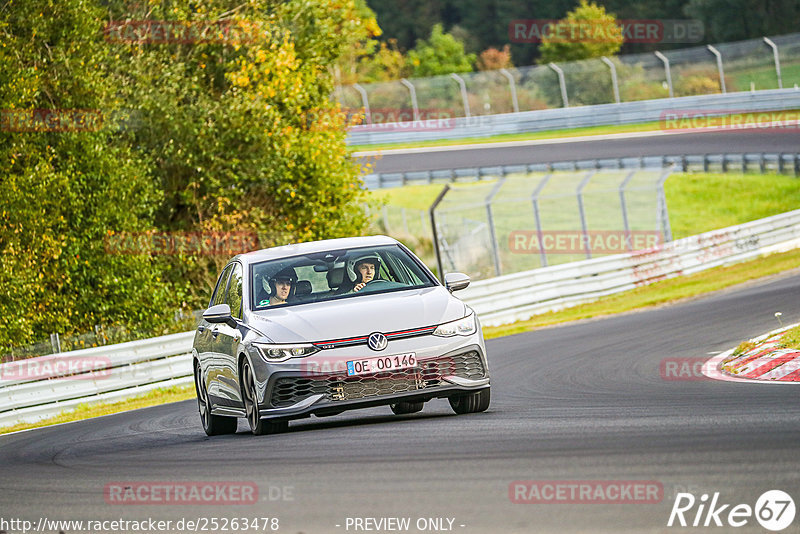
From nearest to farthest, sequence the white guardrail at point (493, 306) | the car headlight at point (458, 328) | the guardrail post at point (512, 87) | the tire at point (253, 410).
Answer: the car headlight at point (458, 328) → the tire at point (253, 410) → the white guardrail at point (493, 306) → the guardrail post at point (512, 87)

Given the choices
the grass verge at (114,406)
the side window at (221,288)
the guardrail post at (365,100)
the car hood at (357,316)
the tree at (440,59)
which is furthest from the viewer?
the tree at (440,59)

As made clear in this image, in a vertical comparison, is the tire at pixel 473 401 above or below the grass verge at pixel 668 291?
above

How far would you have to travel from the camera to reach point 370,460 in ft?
24.8

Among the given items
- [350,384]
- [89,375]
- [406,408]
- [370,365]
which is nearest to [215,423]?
[406,408]

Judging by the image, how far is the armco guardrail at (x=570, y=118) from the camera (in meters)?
44.4

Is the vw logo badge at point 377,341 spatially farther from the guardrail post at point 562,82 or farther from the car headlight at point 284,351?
the guardrail post at point 562,82

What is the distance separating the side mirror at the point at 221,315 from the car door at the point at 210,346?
435 millimetres

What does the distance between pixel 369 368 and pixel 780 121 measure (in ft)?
122

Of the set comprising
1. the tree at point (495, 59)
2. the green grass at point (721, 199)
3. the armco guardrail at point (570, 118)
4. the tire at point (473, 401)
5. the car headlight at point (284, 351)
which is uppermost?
the car headlight at point (284, 351)

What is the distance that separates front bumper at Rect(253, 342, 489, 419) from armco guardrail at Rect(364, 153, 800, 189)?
30.9 meters

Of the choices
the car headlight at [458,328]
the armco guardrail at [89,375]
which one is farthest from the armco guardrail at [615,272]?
the car headlight at [458,328]

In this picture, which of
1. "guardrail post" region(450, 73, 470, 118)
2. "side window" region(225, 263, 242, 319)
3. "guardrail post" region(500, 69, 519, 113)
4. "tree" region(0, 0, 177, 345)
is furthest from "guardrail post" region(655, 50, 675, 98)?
"side window" region(225, 263, 242, 319)

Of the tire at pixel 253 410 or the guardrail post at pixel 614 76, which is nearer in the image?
the tire at pixel 253 410

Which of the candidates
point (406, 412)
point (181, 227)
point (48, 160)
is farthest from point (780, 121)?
point (406, 412)
